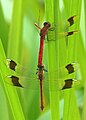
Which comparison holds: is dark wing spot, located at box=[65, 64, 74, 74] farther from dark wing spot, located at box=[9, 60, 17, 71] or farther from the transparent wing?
dark wing spot, located at box=[9, 60, 17, 71]

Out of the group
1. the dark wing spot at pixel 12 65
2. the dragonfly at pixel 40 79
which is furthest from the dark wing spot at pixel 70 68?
the dark wing spot at pixel 12 65

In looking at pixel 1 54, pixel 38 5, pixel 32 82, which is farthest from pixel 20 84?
pixel 38 5

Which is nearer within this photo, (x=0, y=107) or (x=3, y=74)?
(x=3, y=74)

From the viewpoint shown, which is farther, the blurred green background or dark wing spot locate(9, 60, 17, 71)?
dark wing spot locate(9, 60, 17, 71)

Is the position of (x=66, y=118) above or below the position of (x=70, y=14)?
below

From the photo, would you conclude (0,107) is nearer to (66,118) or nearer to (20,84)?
(20,84)

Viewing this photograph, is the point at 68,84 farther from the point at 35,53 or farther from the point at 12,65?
the point at 35,53

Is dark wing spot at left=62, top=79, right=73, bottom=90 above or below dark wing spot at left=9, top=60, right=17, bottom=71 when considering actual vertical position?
below

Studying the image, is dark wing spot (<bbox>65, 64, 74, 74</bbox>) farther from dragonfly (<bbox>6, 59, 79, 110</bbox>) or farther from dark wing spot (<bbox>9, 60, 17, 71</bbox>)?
dark wing spot (<bbox>9, 60, 17, 71</bbox>)

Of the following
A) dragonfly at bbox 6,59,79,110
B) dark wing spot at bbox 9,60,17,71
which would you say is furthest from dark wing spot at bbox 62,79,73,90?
dark wing spot at bbox 9,60,17,71

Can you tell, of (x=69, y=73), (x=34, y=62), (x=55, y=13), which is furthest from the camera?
(x=34, y=62)
